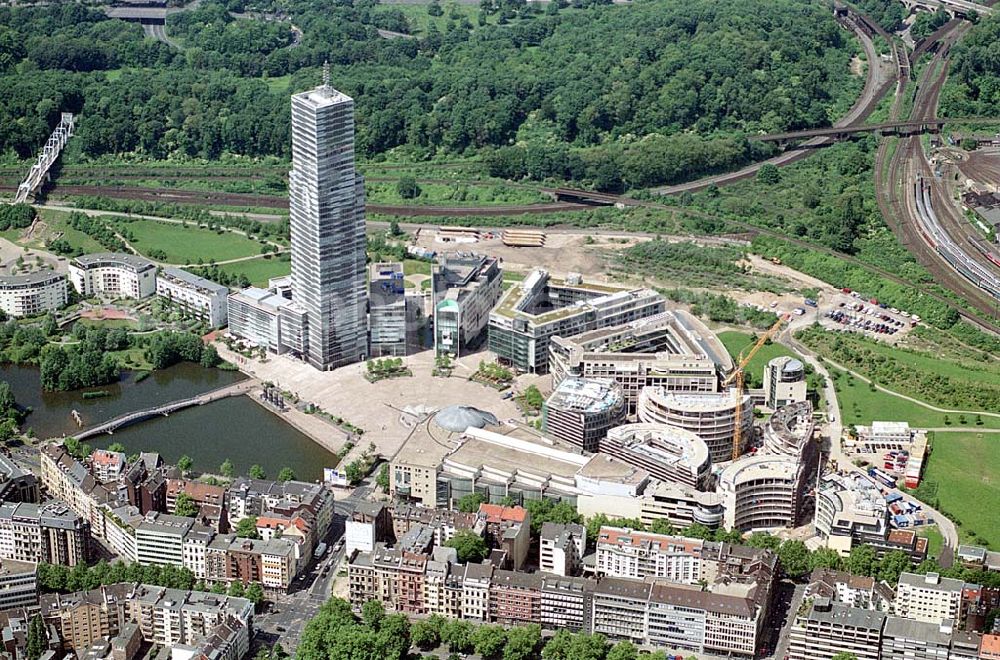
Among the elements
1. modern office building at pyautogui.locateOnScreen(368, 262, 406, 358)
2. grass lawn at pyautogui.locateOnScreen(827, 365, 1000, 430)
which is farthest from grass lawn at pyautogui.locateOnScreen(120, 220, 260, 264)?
grass lawn at pyautogui.locateOnScreen(827, 365, 1000, 430)

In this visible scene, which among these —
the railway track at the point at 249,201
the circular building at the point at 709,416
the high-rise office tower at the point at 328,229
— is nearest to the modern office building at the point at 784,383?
the circular building at the point at 709,416

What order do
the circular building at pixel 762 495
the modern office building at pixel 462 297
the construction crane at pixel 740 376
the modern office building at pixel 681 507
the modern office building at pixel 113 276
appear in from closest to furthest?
the modern office building at pixel 681 507
the circular building at pixel 762 495
the construction crane at pixel 740 376
the modern office building at pixel 462 297
the modern office building at pixel 113 276

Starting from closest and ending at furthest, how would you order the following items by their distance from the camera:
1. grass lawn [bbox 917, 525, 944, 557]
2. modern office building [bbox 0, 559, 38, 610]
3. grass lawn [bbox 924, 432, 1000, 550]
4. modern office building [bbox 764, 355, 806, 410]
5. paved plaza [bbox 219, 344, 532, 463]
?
modern office building [bbox 0, 559, 38, 610] < grass lawn [bbox 917, 525, 944, 557] < grass lawn [bbox 924, 432, 1000, 550] < paved plaza [bbox 219, 344, 532, 463] < modern office building [bbox 764, 355, 806, 410]

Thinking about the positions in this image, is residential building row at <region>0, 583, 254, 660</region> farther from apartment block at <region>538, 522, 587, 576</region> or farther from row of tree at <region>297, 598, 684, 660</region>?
apartment block at <region>538, 522, 587, 576</region>

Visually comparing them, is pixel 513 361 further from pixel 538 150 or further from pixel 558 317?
pixel 538 150

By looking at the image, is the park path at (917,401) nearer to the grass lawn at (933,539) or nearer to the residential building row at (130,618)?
the grass lawn at (933,539)

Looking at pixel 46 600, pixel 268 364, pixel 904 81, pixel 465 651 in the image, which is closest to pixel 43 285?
pixel 268 364
